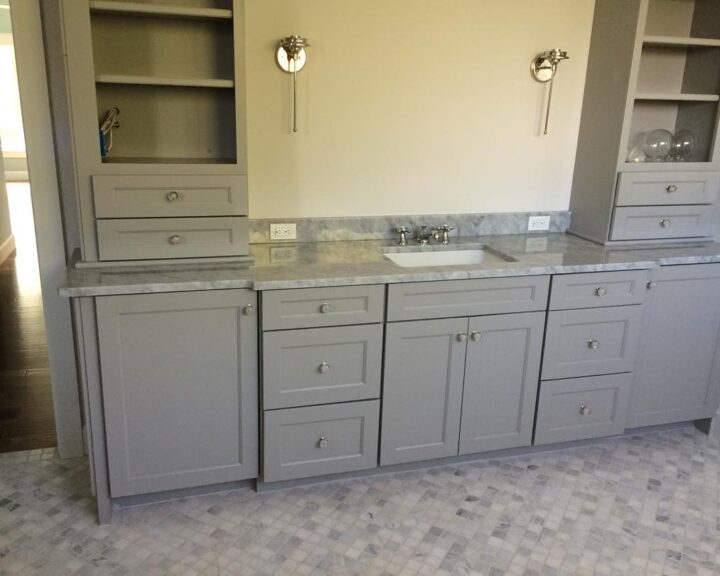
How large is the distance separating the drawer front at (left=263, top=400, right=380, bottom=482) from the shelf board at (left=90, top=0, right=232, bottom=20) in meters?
1.34

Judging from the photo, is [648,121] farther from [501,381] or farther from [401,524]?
[401,524]

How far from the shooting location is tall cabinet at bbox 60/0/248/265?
2.00m

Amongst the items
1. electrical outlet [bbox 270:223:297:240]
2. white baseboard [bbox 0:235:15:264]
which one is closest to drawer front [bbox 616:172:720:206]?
electrical outlet [bbox 270:223:297:240]

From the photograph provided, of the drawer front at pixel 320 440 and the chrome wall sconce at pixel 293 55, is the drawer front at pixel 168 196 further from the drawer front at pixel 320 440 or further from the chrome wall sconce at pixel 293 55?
the drawer front at pixel 320 440

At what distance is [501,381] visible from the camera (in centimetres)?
246

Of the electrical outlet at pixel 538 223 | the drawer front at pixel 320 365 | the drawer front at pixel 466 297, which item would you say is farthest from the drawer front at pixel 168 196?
the electrical outlet at pixel 538 223

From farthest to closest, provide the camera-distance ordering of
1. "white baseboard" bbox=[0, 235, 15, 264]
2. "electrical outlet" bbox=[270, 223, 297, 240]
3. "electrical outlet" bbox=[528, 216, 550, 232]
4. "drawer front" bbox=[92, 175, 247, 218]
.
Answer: "white baseboard" bbox=[0, 235, 15, 264], "electrical outlet" bbox=[528, 216, 550, 232], "electrical outlet" bbox=[270, 223, 297, 240], "drawer front" bbox=[92, 175, 247, 218]

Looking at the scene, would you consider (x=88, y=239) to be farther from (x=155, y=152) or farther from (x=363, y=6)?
(x=363, y=6)

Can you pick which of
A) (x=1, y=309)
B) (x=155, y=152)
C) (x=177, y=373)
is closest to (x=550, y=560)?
(x=177, y=373)

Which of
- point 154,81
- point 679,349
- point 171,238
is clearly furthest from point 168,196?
point 679,349

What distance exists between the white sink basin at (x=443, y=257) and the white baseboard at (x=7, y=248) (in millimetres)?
4414

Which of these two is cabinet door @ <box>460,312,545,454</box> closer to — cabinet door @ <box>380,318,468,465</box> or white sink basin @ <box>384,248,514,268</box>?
cabinet door @ <box>380,318,468,465</box>

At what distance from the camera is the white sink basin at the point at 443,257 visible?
264cm

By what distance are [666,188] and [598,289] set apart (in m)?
0.64
